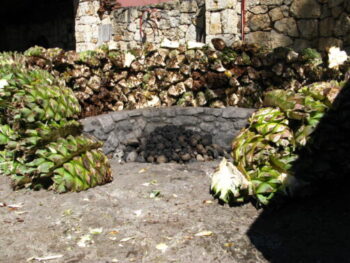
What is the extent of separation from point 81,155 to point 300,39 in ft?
17.2

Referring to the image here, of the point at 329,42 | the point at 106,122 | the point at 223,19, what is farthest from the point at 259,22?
the point at 106,122

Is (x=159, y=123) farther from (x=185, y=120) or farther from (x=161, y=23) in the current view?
(x=161, y=23)

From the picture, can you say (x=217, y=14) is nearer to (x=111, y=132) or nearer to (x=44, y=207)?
(x=111, y=132)

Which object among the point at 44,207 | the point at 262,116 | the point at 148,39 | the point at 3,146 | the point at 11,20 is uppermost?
the point at 11,20

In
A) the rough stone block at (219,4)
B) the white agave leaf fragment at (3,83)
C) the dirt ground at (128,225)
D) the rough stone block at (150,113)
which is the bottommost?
the dirt ground at (128,225)

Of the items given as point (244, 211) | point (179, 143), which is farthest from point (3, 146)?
point (244, 211)

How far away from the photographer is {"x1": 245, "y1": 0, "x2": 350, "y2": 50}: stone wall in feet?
23.1

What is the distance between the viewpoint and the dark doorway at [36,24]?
11.6m

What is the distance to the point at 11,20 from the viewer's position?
1403 centimetres

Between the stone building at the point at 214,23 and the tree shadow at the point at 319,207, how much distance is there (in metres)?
3.90

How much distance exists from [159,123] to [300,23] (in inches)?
144

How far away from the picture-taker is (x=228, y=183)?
3.45 meters

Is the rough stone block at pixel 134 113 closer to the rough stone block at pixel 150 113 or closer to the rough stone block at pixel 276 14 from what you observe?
the rough stone block at pixel 150 113

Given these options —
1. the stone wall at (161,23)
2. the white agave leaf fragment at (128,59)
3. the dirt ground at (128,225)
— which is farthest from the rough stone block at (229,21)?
the dirt ground at (128,225)
